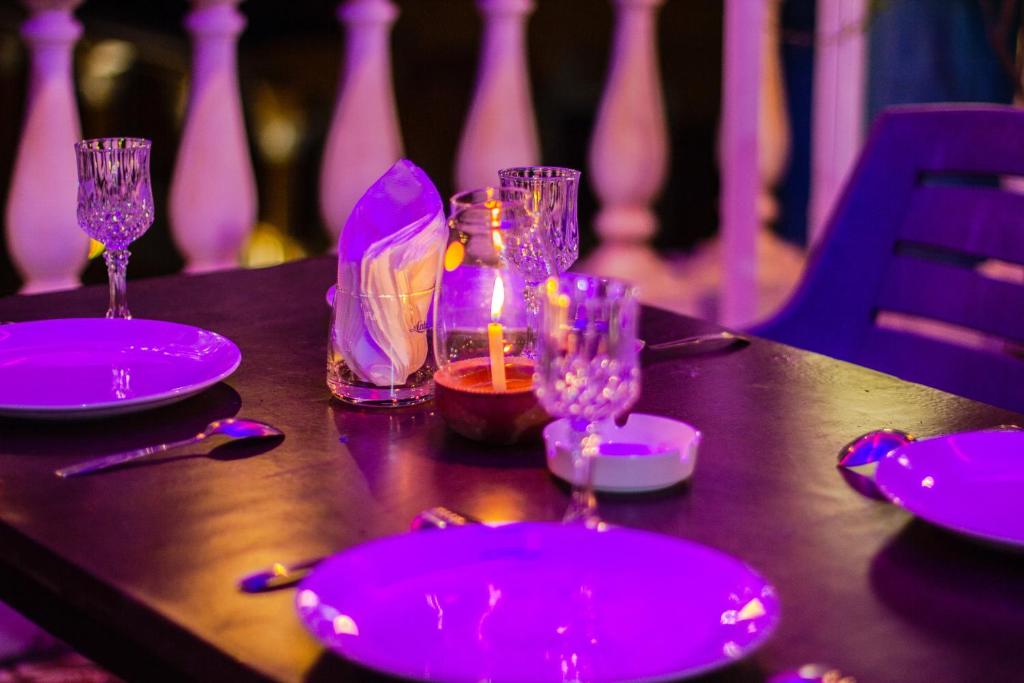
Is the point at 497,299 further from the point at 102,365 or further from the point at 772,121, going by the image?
the point at 772,121

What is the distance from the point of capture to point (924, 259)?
5.78 ft

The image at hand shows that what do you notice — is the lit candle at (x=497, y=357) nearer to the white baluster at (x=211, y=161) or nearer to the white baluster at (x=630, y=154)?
the white baluster at (x=211, y=161)

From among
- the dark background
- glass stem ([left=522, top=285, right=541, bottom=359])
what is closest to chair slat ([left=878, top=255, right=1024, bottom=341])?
glass stem ([left=522, top=285, right=541, bottom=359])

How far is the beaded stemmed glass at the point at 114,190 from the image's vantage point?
129 centimetres

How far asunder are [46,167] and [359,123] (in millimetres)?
562

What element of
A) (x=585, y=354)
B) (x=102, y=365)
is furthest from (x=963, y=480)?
(x=102, y=365)

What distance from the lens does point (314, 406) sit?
3.80ft

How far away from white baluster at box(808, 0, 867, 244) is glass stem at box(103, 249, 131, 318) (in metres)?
2.33

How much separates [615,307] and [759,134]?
2.32 metres

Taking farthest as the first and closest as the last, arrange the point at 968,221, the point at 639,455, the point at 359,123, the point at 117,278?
the point at 359,123 → the point at 968,221 → the point at 117,278 → the point at 639,455

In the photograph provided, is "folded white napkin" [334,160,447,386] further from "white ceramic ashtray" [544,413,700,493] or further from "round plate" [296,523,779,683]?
"round plate" [296,523,779,683]

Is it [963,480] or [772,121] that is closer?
[963,480]

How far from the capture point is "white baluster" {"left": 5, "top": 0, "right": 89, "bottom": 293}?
86.3 inches

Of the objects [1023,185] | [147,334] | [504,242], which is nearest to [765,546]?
[504,242]
